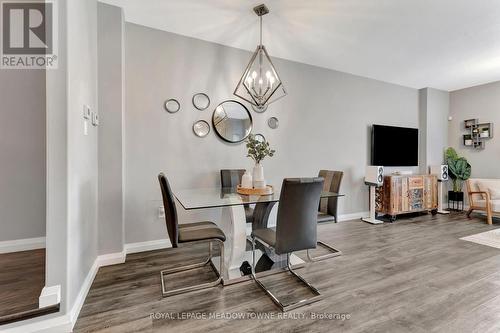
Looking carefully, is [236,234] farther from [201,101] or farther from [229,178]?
[201,101]

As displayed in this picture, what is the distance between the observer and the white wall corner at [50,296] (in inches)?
57.6

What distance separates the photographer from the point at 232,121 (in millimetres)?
3342

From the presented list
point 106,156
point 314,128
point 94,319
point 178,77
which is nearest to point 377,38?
point 314,128

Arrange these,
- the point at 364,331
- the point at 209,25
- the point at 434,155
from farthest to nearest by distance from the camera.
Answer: the point at 434,155 → the point at 209,25 → the point at 364,331

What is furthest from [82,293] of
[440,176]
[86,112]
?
[440,176]

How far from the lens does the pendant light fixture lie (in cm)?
274

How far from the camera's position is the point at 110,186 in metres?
2.50

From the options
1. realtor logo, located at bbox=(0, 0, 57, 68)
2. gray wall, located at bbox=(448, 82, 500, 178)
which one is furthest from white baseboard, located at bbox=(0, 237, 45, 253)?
gray wall, located at bbox=(448, 82, 500, 178)

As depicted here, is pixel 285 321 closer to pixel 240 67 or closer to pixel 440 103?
pixel 240 67

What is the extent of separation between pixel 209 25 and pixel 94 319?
10.2ft

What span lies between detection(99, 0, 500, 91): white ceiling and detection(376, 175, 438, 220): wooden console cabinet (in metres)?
2.09

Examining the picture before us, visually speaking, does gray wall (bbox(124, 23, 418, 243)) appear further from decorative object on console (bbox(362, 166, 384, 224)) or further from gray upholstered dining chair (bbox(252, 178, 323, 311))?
gray upholstered dining chair (bbox(252, 178, 323, 311))

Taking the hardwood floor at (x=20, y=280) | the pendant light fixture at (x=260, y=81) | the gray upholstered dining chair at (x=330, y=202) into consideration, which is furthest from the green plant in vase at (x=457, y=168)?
the hardwood floor at (x=20, y=280)

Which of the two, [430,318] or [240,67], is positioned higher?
[240,67]
